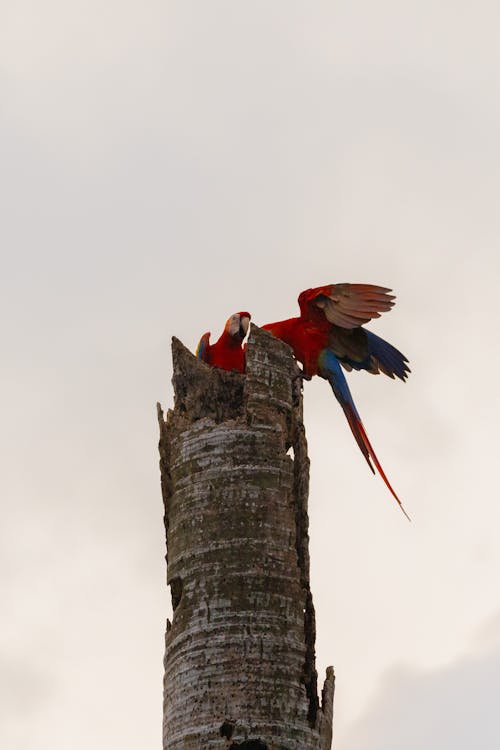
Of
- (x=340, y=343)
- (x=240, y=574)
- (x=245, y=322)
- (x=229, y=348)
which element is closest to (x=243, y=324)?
(x=245, y=322)

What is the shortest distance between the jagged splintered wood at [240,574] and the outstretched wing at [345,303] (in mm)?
1365

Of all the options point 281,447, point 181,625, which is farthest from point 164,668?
point 281,447

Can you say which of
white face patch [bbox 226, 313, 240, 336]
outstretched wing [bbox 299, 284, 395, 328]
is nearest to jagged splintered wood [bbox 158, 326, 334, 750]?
outstretched wing [bbox 299, 284, 395, 328]

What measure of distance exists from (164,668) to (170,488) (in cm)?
78

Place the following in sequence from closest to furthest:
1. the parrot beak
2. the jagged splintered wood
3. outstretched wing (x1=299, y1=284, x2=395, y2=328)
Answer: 1. the jagged splintered wood
2. outstretched wing (x1=299, y1=284, x2=395, y2=328)
3. the parrot beak

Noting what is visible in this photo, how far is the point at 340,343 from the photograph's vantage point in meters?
6.56

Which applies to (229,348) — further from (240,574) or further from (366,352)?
(240,574)

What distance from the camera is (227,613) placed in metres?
4.29

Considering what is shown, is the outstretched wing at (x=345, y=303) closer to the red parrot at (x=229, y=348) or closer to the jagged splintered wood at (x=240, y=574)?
the red parrot at (x=229, y=348)

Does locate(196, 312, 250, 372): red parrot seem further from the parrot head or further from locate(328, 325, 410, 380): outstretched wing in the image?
locate(328, 325, 410, 380): outstretched wing

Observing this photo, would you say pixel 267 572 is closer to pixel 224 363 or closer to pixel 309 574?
pixel 309 574

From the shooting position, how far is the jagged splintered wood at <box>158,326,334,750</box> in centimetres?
417

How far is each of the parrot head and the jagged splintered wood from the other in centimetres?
157

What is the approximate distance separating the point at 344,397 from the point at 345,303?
70 centimetres
